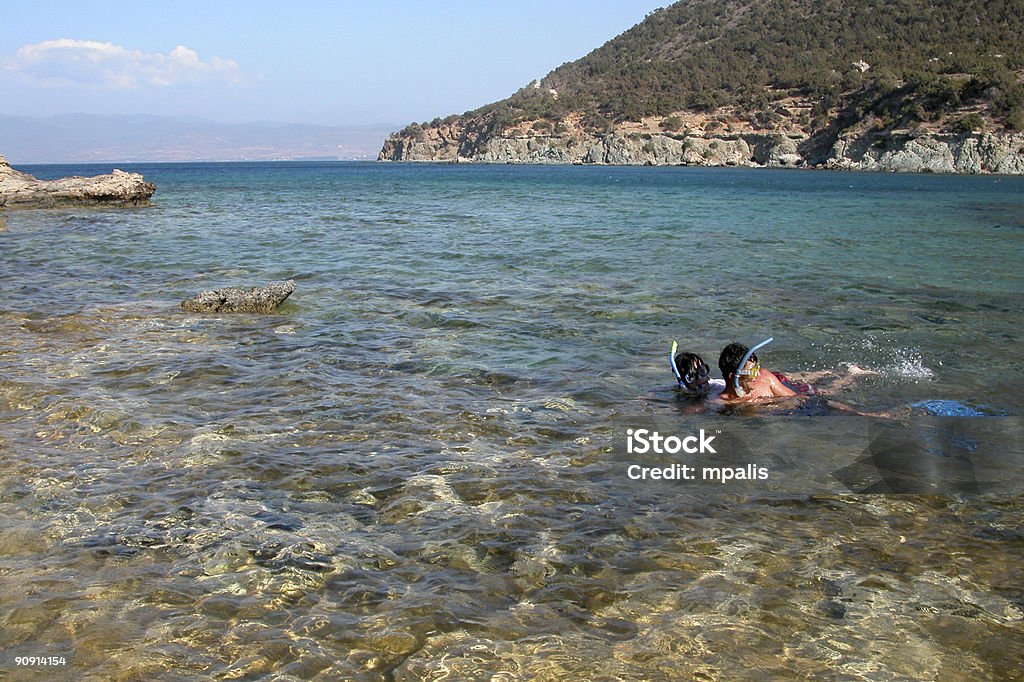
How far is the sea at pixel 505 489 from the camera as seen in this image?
4.01 m

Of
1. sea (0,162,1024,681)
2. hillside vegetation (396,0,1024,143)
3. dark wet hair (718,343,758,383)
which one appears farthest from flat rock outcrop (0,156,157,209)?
hillside vegetation (396,0,1024,143)

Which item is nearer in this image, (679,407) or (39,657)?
(39,657)

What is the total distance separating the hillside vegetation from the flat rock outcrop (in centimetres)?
9446

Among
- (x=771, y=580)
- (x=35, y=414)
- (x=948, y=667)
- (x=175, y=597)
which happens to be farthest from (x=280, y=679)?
(x=35, y=414)

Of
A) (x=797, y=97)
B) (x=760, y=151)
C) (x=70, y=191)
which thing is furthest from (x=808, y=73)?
(x=70, y=191)

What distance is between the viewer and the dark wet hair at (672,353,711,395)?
8273mm

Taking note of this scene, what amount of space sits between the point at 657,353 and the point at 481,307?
13.0 feet

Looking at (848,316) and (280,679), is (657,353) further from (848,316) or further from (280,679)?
(280,679)

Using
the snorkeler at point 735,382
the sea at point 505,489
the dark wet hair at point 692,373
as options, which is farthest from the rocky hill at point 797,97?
the dark wet hair at point 692,373

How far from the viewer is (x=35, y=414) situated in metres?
7.46

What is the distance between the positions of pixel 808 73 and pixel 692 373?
14748cm

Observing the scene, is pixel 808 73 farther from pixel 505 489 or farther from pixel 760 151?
pixel 505 489

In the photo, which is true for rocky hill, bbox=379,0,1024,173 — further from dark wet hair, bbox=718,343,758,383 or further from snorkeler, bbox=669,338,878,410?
dark wet hair, bbox=718,343,758,383

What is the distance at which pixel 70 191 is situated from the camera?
35875 millimetres
